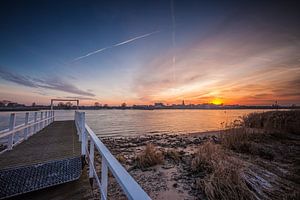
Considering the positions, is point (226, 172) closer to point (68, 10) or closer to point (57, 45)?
point (68, 10)

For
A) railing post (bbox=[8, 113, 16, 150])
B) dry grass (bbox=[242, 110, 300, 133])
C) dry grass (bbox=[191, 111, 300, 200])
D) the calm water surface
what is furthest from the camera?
the calm water surface

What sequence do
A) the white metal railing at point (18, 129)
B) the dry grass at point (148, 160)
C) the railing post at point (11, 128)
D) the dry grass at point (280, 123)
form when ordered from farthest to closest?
the dry grass at point (280, 123) < the dry grass at point (148, 160) < the railing post at point (11, 128) < the white metal railing at point (18, 129)

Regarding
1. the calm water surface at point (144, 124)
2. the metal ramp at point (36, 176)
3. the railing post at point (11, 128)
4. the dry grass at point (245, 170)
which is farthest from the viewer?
the calm water surface at point (144, 124)

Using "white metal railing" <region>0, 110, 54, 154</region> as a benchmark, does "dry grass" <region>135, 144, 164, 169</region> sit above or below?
below

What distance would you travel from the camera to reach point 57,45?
1100cm

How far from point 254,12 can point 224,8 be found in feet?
4.63

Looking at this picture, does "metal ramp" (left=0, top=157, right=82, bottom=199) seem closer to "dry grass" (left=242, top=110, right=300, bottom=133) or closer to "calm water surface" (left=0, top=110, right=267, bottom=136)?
"calm water surface" (left=0, top=110, right=267, bottom=136)

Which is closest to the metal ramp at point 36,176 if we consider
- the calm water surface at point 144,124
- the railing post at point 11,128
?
the calm water surface at point 144,124

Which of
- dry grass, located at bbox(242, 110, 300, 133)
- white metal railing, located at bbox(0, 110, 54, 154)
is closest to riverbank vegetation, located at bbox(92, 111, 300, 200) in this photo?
white metal railing, located at bbox(0, 110, 54, 154)

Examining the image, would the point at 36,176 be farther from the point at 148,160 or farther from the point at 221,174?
the point at 221,174

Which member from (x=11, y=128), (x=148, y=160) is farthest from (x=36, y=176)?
(x=148, y=160)

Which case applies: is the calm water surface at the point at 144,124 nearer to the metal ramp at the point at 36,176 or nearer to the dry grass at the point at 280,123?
the metal ramp at the point at 36,176

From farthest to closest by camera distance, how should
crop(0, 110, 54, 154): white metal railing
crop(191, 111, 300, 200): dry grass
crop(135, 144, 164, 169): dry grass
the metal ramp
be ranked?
crop(135, 144, 164, 169): dry grass < crop(0, 110, 54, 154): white metal railing < crop(191, 111, 300, 200): dry grass < the metal ramp

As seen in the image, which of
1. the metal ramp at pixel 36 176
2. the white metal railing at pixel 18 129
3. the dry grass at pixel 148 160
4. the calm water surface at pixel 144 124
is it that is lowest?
the calm water surface at pixel 144 124
